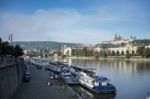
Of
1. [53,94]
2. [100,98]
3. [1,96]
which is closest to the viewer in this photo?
[1,96]

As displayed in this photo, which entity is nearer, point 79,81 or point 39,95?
point 39,95

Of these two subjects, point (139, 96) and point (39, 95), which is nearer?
point (39, 95)

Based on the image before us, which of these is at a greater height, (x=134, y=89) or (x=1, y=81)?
(x=1, y=81)

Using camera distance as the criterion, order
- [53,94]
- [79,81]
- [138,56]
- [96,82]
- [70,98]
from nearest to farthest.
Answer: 1. [70,98]
2. [53,94]
3. [96,82]
4. [79,81]
5. [138,56]

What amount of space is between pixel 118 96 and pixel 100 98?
282 cm

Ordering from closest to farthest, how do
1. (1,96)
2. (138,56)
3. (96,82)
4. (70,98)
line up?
1. (1,96)
2. (70,98)
3. (96,82)
4. (138,56)

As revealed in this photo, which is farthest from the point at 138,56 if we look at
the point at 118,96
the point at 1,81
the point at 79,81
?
the point at 1,81

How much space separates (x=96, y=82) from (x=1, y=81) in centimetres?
2229

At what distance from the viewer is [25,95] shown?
38.0 metres

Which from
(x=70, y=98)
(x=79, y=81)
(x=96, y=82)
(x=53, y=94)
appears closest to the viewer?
(x=70, y=98)

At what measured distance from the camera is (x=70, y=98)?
121ft

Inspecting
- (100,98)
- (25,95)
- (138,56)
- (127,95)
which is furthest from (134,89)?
(138,56)

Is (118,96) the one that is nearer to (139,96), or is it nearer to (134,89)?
(139,96)

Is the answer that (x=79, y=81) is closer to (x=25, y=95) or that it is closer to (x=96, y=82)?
(x=96, y=82)
